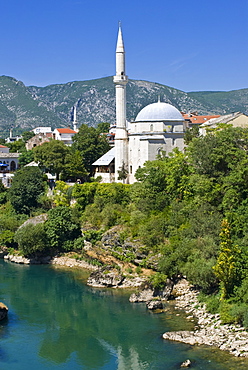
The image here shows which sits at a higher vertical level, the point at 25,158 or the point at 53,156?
the point at 25,158

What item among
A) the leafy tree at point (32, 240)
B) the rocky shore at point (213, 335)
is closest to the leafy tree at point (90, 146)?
the leafy tree at point (32, 240)

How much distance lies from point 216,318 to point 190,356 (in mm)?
3805

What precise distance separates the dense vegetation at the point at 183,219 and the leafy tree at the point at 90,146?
7.81m

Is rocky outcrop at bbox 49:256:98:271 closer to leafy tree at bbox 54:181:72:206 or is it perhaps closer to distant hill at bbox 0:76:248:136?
leafy tree at bbox 54:181:72:206

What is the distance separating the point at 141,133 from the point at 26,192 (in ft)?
36.1

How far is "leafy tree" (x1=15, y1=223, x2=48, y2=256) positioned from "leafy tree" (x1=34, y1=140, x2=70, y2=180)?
1333cm

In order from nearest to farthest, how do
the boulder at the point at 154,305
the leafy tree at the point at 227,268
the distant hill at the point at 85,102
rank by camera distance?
the leafy tree at the point at 227,268 → the boulder at the point at 154,305 → the distant hill at the point at 85,102

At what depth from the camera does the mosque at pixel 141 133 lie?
47.4m

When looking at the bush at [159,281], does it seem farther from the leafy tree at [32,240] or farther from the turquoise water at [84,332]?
the leafy tree at [32,240]

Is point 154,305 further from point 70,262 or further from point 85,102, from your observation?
point 85,102

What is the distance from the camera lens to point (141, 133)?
47.5 metres

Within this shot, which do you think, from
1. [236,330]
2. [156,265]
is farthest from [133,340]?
[156,265]

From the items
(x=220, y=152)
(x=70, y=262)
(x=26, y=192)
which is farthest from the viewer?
(x=26, y=192)

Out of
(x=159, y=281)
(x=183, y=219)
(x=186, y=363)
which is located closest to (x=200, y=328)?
(x=186, y=363)
